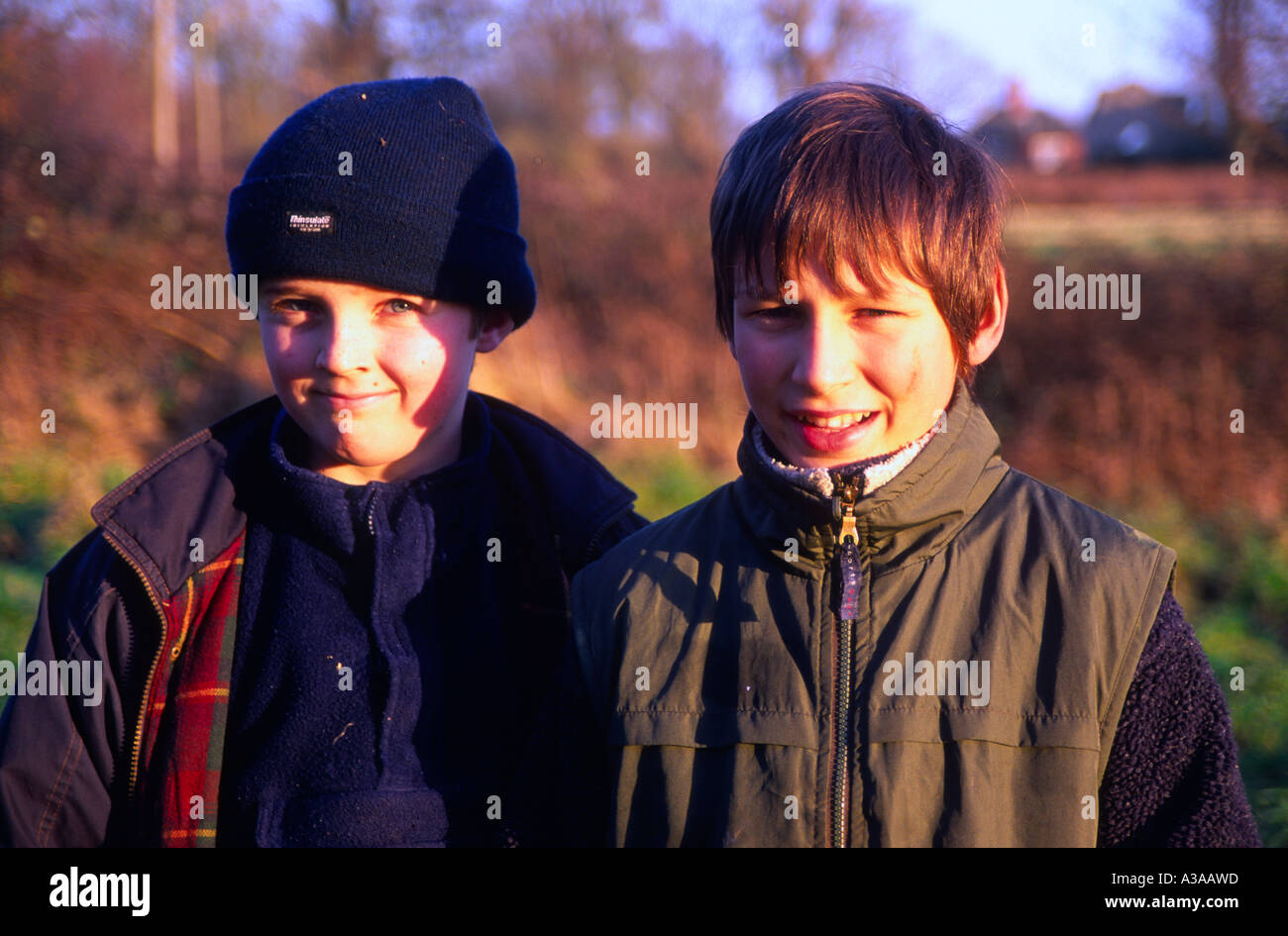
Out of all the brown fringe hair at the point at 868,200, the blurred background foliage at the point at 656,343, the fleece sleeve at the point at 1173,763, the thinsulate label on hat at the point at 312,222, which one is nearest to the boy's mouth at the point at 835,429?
the brown fringe hair at the point at 868,200

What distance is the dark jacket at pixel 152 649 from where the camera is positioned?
6.77ft

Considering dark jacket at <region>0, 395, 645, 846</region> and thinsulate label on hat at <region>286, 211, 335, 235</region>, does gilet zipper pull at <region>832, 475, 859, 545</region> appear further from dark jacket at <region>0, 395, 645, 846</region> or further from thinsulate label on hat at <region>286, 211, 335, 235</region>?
thinsulate label on hat at <region>286, 211, 335, 235</region>

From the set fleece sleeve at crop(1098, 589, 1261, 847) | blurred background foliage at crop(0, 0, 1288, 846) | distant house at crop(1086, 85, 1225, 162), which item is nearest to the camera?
fleece sleeve at crop(1098, 589, 1261, 847)

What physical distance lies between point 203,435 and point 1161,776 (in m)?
1.92

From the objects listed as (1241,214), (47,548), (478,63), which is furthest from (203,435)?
(478,63)

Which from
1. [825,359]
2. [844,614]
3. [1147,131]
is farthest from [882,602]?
[1147,131]

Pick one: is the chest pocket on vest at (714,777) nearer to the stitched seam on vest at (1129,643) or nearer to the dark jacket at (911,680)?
Answer: the dark jacket at (911,680)

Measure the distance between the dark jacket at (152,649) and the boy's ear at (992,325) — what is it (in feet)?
2.82

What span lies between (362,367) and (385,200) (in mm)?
349

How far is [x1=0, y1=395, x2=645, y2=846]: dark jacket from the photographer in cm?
206

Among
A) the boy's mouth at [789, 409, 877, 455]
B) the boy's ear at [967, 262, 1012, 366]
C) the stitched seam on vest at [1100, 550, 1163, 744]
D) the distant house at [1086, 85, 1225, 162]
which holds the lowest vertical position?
the stitched seam on vest at [1100, 550, 1163, 744]

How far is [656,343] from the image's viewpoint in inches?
442

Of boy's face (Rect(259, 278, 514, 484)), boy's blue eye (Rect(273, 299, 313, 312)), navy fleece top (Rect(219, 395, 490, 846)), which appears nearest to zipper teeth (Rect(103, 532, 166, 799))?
navy fleece top (Rect(219, 395, 490, 846))

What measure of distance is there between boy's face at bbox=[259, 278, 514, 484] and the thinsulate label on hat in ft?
0.32
